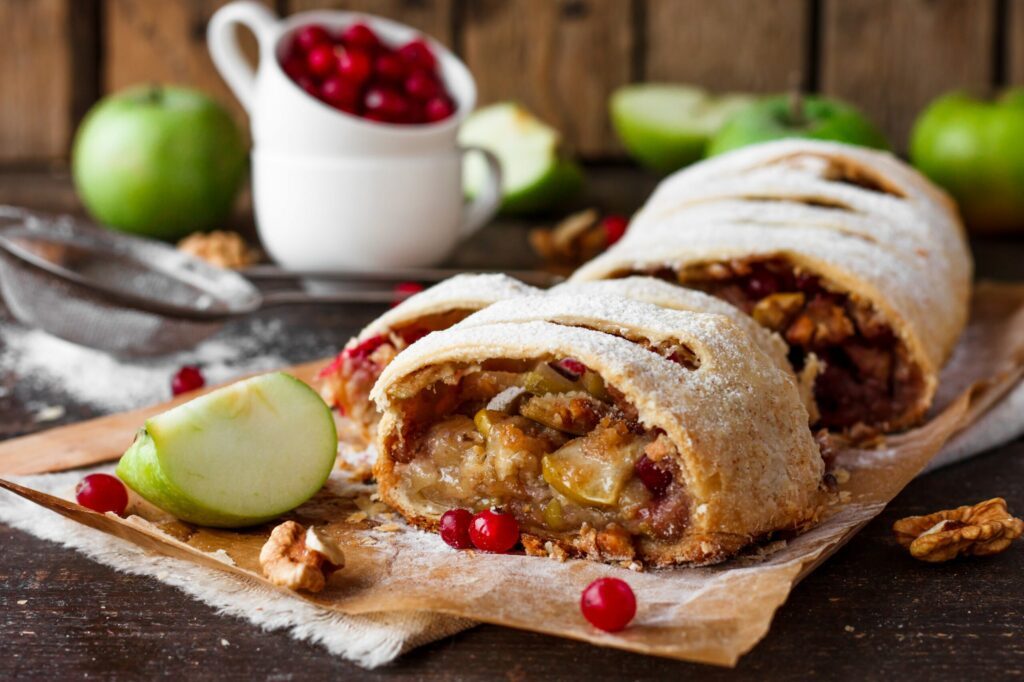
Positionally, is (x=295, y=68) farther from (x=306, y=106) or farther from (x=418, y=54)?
(x=418, y=54)

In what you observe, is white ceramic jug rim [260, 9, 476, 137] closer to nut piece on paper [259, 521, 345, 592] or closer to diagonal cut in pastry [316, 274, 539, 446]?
diagonal cut in pastry [316, 274, 539, 446]

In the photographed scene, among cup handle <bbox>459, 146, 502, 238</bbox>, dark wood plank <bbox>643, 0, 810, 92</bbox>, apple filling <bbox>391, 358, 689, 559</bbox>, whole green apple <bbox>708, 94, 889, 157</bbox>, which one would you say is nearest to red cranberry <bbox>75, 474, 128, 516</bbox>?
apple filling <bbox>391, 358, 689, 559</bbox>

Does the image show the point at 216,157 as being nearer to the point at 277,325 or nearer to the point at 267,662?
the point at 277,325

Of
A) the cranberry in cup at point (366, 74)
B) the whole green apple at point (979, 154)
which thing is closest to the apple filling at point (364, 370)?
the cranberry in cup at point (366, 74)

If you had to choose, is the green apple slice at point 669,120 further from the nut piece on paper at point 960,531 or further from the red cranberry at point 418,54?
the nut piece on paper at point 960,531

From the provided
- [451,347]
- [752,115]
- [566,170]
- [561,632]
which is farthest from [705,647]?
[566,170]

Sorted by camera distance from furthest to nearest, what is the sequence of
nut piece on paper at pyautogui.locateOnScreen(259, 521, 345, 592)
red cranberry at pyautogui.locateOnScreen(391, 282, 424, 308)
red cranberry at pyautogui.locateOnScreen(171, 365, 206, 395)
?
red cranberry at pyautogui.locateOnScreen(391, 282, 424, 308), red cranberry at pyautogui.locateOnScreen(171, 365, 206, 395), nut piece on paper at pyautogui.locateOnScreen(259, 521, 345, 592)
